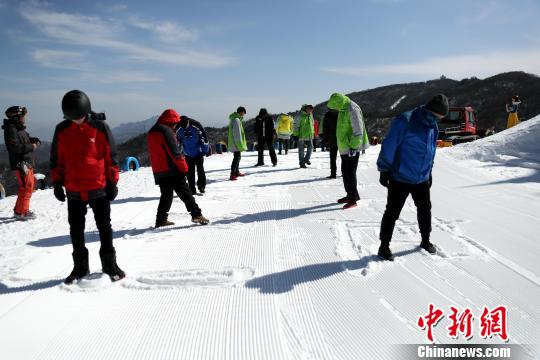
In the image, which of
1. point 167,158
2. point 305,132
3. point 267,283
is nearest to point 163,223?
point 167,158

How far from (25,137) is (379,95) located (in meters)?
81.6

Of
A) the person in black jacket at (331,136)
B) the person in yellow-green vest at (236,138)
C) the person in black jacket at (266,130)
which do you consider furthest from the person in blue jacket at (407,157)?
the person in black jacket at (266,130)

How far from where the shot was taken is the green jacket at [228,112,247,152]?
10.2m

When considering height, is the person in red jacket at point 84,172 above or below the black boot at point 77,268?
above

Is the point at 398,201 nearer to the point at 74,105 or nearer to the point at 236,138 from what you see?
the point at 74,105

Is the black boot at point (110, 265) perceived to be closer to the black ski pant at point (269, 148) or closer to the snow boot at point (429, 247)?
the snow boot at point (429, 247)

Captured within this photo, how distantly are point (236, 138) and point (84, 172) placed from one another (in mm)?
6900

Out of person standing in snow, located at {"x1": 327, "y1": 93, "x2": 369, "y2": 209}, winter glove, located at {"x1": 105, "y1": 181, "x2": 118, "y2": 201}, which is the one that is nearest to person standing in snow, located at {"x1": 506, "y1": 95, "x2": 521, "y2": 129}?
person standing in snow, located at {"x1": 327, "y1": 93, "x2": 369, "y2": 209}

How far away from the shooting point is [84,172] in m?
3.55

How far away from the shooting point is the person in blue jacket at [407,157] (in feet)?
13.0

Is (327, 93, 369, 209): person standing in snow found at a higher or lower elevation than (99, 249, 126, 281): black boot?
higher

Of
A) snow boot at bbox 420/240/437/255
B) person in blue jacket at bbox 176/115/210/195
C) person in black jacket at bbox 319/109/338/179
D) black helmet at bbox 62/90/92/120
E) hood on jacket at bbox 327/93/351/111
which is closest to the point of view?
black helmet at bbox 62/90/92/120

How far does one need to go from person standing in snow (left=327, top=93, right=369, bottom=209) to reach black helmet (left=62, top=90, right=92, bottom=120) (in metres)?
4.51

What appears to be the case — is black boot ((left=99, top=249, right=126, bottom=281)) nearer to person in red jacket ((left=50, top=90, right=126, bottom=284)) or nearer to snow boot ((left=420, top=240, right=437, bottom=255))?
person in red jacket ((left=50, top=90, right=126, bottom=284))
